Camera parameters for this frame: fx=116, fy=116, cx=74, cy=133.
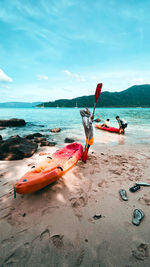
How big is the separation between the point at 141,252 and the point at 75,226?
4.36ft

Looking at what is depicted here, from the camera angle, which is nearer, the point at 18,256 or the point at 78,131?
the point at 18,256

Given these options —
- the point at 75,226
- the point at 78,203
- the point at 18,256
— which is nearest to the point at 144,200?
the point at 78,203

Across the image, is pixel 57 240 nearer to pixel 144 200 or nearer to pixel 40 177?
pixel 40 177

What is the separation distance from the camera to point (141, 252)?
215 centimetres

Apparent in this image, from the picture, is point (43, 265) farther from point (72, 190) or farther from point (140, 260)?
point (72, 190)

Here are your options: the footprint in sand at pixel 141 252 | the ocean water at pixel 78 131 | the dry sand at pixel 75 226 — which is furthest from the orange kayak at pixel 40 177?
the ocean water at pixel 78 131

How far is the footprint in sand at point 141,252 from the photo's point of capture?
81.7 inches

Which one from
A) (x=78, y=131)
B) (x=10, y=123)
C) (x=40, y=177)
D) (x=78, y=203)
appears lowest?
(x=78, y=131)

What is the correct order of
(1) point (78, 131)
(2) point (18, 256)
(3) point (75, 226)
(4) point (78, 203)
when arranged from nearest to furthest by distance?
(2) point (18, 256) < (3) point (75, 226) < (4) point (78, 203) < (1) point (78, 131)

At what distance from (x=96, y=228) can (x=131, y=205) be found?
1.27 meters

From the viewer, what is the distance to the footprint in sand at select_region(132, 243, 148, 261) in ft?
6.81

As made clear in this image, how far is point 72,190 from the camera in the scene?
388 centimetres

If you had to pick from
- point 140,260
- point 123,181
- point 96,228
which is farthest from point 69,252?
point 123,181

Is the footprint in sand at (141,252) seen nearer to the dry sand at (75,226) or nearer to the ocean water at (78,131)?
the dry sand at (75,226)
